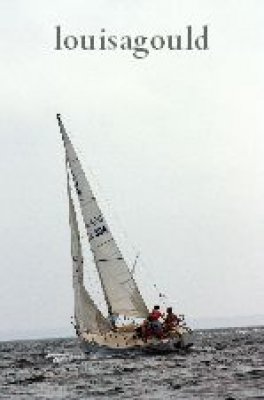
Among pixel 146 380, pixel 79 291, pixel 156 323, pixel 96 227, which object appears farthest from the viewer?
pixel 79 291

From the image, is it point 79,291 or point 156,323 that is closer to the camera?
point 156,323

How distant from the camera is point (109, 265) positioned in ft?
179

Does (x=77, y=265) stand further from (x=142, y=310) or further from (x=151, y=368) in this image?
(x=151, y=368)

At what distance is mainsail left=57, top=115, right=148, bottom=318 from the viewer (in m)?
54.2

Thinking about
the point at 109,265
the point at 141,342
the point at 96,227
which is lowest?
the point at 141,342

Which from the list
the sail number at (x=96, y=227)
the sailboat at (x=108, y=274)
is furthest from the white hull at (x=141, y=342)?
the sail number at (x=96, y=227)

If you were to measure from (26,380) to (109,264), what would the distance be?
14.0 meters

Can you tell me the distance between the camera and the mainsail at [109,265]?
54188 millimetres

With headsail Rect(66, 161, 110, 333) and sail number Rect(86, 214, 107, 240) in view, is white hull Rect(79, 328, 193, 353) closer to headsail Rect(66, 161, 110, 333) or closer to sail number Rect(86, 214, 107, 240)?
headsail Rect(66, 161, 110, 333)

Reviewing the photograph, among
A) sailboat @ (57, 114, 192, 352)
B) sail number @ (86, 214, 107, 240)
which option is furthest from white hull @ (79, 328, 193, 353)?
sail number @ (86, 214, 107, 240)

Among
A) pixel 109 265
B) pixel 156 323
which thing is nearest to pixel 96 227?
pixel 109 265

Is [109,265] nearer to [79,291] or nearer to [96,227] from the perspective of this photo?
[96,227]

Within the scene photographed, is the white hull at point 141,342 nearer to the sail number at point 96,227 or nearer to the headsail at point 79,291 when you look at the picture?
the headsail at point 79,291

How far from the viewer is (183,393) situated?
101ft
